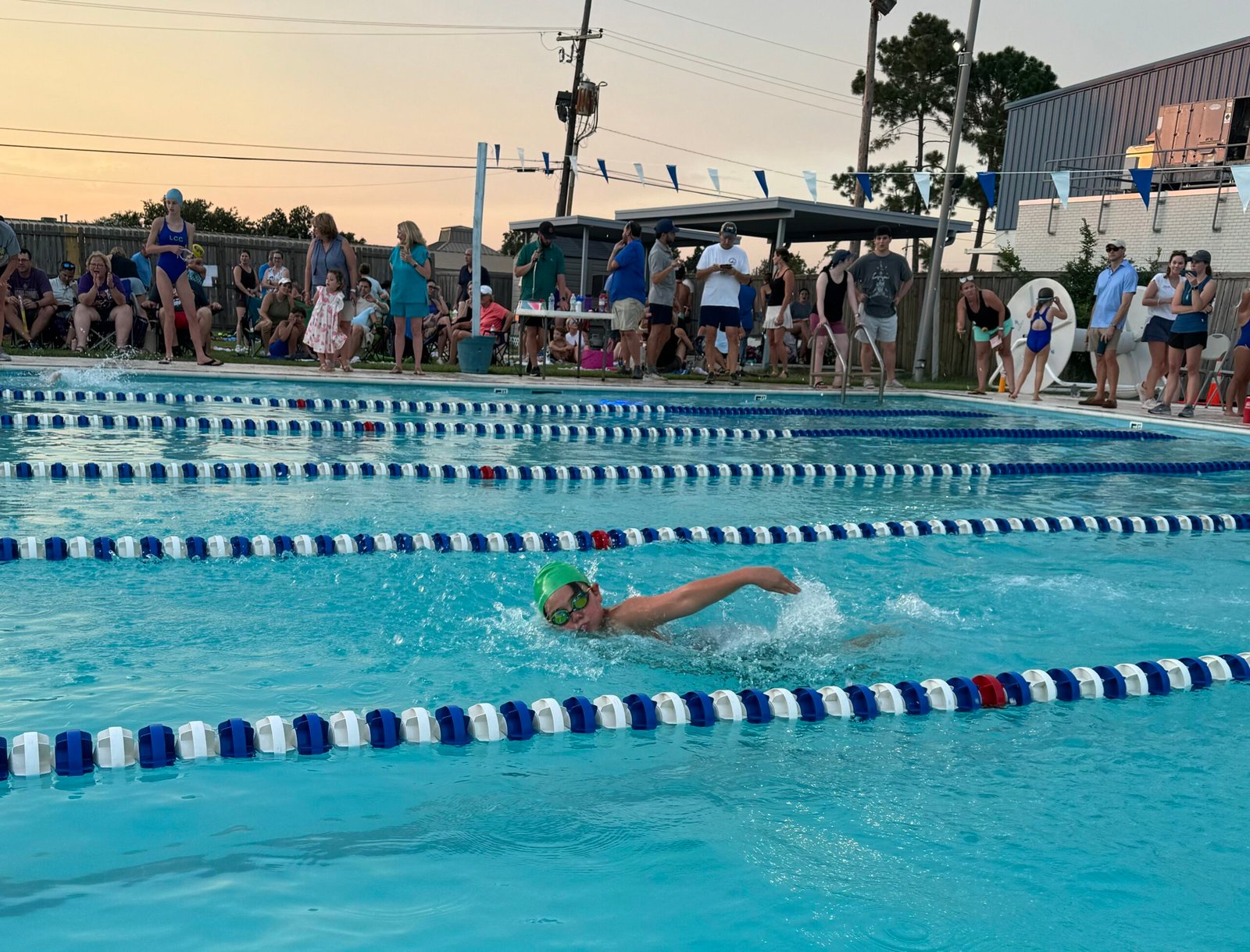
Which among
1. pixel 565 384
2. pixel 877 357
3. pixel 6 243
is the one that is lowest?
pixel 565 384

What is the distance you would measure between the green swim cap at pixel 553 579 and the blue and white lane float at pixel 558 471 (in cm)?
Answer: 335

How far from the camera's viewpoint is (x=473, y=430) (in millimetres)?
9508

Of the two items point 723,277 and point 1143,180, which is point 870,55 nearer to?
point 1143,180

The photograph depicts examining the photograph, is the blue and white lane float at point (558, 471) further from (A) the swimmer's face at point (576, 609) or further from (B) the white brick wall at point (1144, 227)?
(B) the white brick wall at point (1144, 227)

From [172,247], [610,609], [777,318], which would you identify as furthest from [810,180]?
[610,609]

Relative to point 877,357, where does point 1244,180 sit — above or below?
above

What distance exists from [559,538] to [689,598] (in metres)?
2.01

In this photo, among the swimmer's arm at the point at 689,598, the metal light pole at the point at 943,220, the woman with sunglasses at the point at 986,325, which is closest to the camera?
the swimmer's arm at the point at 689,598

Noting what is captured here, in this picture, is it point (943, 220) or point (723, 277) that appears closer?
point (723, 277)

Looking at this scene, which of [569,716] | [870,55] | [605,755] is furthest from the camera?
[870,55]

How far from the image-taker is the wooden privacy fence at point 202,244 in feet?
63.9

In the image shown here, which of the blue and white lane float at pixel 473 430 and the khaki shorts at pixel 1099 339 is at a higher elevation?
the khaki shorts at pixel 1099 339

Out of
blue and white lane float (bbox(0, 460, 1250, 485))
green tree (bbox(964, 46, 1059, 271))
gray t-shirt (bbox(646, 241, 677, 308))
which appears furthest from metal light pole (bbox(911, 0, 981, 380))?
green tree (bbox(964, 46, 1059, 271))

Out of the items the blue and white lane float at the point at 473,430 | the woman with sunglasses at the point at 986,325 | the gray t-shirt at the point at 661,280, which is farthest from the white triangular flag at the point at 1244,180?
the gray t-shirt at the point at 661,280
